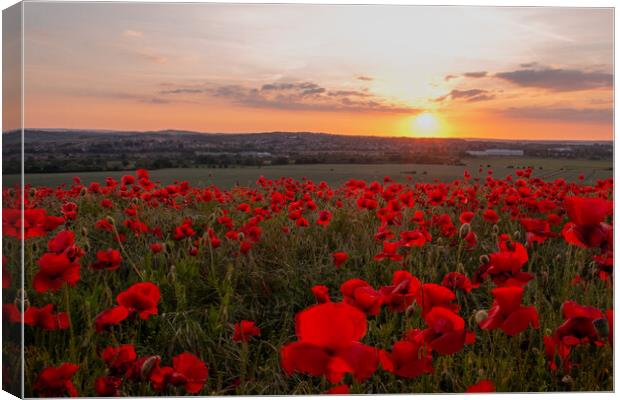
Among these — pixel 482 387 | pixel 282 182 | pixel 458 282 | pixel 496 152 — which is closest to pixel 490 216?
pixel 496 152

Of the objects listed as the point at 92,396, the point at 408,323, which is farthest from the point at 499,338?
the point at 92,396

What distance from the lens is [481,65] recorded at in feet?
9.18

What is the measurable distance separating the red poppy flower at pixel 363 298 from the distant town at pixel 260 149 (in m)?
1.08

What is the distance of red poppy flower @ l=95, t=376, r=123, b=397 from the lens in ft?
8.18

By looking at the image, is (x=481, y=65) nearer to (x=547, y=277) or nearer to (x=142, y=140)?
(x=547, y=277)

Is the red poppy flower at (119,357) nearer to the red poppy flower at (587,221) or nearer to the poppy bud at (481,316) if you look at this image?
the poppy bud at (481,316)

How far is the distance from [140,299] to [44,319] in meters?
0.43

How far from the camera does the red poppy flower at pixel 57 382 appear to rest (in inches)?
99.7

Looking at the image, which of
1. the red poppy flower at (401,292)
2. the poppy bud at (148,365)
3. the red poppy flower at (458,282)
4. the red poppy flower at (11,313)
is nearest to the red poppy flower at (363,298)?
the red poppy flower at (401,292)

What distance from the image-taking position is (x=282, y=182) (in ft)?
9.87

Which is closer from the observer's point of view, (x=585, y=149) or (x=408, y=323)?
(x=408, y=323)

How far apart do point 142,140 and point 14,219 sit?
56cm

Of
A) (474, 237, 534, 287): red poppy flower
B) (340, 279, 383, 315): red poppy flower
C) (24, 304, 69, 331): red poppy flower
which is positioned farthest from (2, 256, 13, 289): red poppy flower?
(474, 237, 534, 287): red poppy flower

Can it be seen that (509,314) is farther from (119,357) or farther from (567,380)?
(119,357)
